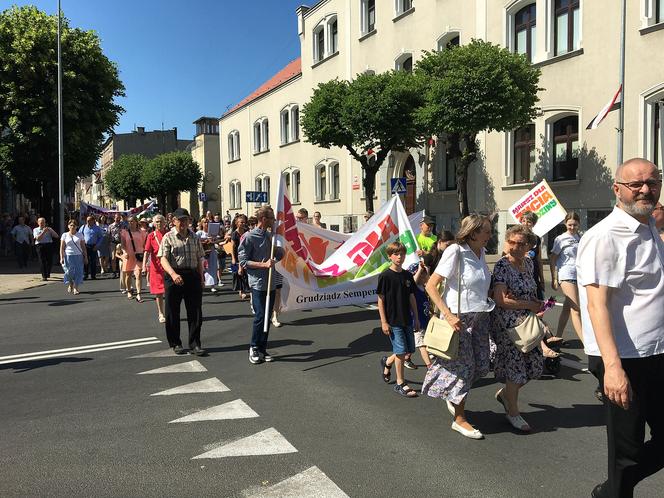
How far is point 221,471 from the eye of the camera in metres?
4.07

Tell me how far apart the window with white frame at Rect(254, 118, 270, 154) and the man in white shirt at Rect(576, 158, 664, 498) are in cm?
3899

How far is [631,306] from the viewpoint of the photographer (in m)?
2.91

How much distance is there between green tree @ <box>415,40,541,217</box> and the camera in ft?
57.5

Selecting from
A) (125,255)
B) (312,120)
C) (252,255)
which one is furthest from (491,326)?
(312,120)

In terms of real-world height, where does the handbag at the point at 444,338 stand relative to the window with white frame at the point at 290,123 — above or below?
below

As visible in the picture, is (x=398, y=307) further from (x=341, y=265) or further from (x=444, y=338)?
(x=341, y=265)

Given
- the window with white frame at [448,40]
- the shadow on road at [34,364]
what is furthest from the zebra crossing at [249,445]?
the window with white frame at [448,40]

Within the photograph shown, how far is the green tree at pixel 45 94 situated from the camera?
26.3m

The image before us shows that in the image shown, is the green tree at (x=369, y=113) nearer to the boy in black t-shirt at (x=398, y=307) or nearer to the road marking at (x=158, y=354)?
the road marking at (x=158, y=354)

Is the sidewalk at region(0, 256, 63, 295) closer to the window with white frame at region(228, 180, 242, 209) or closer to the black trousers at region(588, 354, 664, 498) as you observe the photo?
the black trousers at region(588, 354, 664, 498)

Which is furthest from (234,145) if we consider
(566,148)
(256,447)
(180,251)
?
(256,447)

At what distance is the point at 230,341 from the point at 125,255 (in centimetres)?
579

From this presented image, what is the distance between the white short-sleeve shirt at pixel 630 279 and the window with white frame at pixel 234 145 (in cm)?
4432

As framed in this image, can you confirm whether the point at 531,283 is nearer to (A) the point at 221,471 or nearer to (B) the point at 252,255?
(A) the point at 221,471
